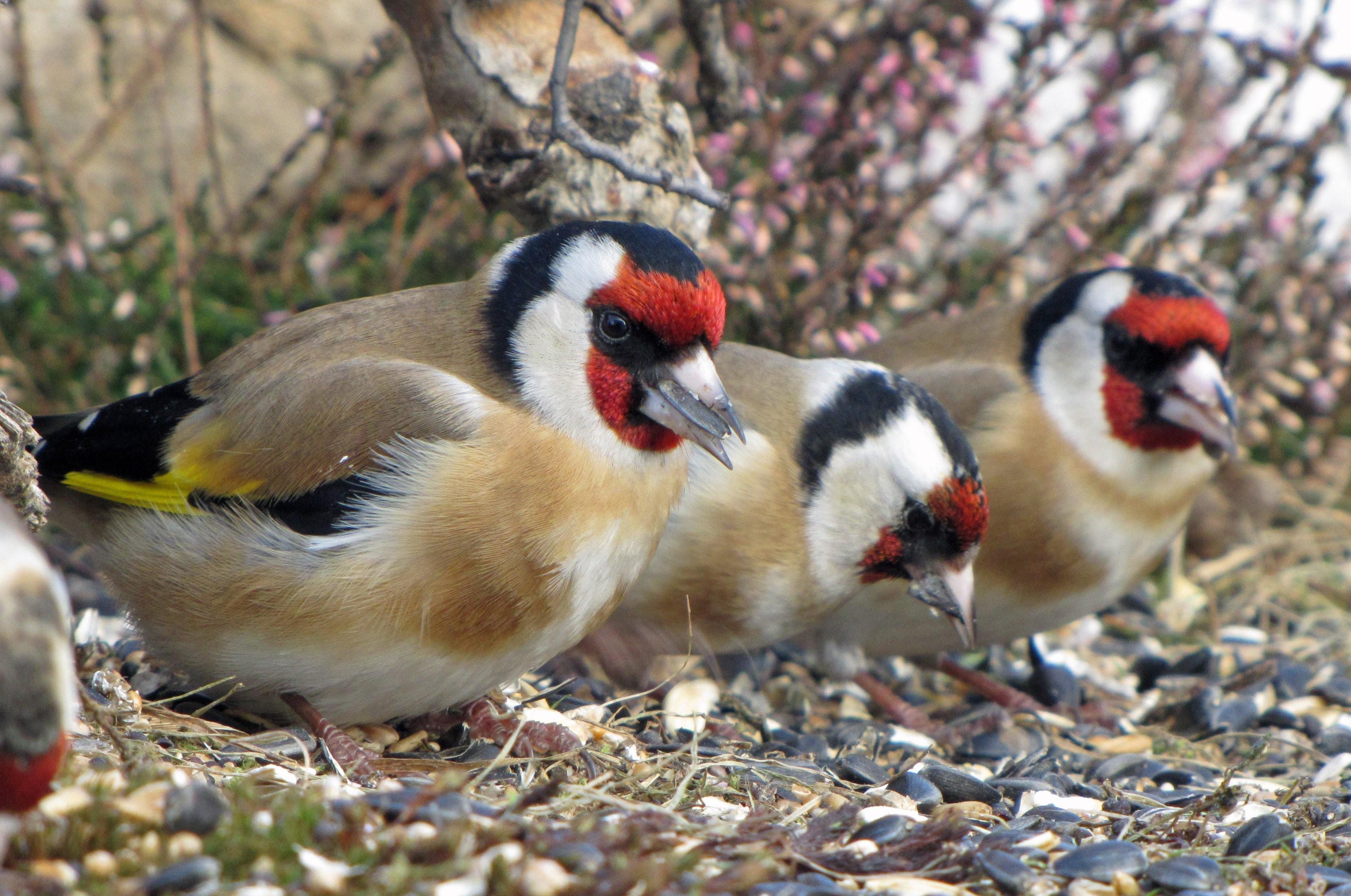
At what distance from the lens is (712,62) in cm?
394

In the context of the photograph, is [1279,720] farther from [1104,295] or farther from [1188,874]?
[1188,874]

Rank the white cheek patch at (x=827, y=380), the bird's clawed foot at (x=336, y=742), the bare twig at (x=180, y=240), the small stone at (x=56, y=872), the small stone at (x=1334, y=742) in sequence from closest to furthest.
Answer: the small stone at (x=56, y=872)
the bird's clawed foot at (x=336, y=742)
the white cheek patch at (x=827, y=380)
the small stone at (x=1334, y=742)
the bare twig at (x=180, y=240)

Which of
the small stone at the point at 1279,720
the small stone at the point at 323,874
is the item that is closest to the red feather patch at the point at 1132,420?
the small stone at the point at 1279,720

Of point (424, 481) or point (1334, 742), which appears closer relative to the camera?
point (424, 481)

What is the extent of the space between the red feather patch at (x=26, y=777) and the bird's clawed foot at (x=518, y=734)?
109 centimetres

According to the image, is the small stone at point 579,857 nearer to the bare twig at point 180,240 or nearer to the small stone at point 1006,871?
the small stone at point 1006,871

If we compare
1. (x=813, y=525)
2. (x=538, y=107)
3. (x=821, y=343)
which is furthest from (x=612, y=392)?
(x=821, y=343)

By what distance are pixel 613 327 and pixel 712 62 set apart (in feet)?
4.26

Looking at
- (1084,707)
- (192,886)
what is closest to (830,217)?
(1084,707)

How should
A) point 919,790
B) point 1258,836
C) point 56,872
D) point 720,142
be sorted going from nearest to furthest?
point 56,872, point 1258,836, point 919,790, point 720,142

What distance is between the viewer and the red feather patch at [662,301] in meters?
2.93

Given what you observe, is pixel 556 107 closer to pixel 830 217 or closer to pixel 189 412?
pixel 189 412

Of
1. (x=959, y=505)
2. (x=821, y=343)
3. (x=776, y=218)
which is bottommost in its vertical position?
(x=959, y=505)

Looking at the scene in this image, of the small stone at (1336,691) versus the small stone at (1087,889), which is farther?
the small stone at (1336,691)
